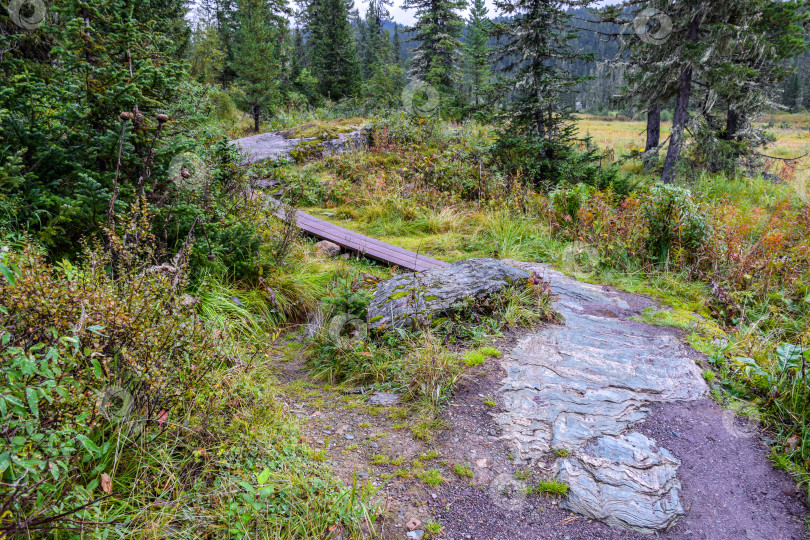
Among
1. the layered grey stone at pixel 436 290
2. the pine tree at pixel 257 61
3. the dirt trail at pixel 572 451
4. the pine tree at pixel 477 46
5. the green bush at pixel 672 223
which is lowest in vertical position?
the dirt trail at pixel 572 451

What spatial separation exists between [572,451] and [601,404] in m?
0.57

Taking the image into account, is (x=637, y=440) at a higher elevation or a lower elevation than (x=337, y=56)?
lower

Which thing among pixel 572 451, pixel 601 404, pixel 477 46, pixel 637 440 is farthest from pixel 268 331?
pixel 477 46

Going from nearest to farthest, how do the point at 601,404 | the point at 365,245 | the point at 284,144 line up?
the point at 601,404, the point at 365,245, the point at 284,144

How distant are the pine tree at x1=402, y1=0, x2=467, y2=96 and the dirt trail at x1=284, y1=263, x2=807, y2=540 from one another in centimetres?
1915

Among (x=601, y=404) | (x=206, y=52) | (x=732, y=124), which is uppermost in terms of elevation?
(x=206, y=52)

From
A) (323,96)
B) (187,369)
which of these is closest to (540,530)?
(187,369)

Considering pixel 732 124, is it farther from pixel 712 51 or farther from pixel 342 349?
pixel 342 349

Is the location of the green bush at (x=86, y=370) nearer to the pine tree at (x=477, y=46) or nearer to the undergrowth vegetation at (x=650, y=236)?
the undergrowth vegetation at (x=650, y=236)

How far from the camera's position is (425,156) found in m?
10.5

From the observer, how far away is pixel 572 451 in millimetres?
2762

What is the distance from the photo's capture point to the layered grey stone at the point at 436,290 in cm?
416

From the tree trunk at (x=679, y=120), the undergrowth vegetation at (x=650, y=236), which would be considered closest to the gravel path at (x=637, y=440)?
the undergrowth vegetation at (x=650, y=236)

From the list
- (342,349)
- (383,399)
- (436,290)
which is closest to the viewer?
(383,399)
